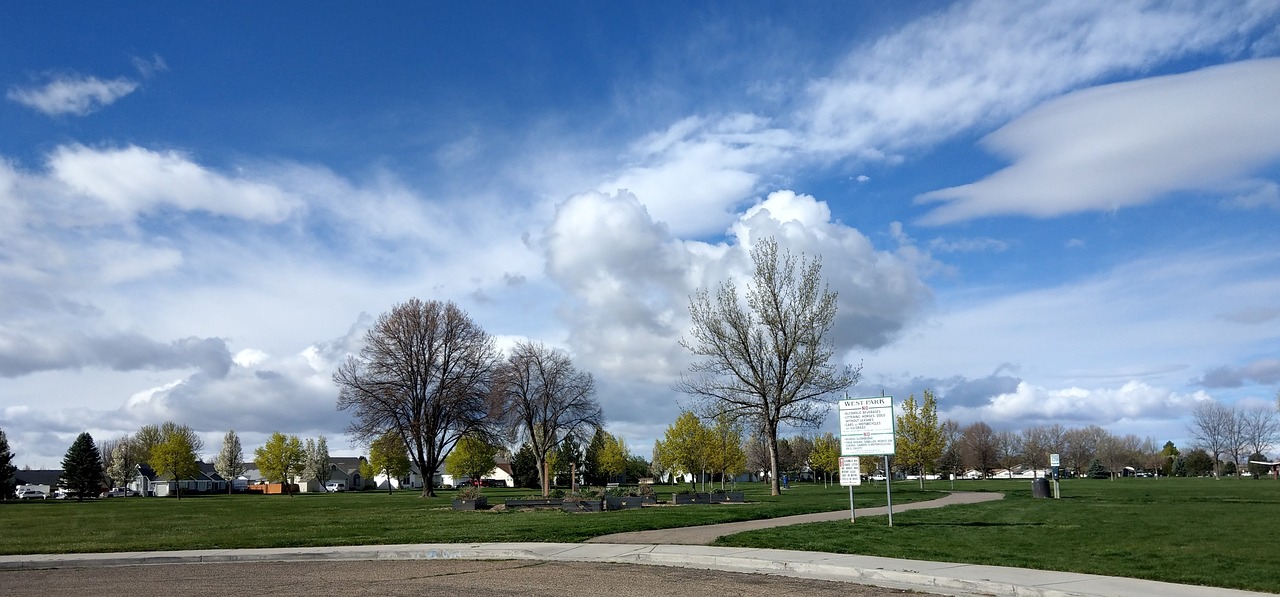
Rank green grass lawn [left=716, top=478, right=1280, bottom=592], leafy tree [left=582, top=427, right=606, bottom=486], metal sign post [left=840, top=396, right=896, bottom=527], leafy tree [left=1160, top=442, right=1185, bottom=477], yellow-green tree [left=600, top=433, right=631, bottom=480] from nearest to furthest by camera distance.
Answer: green grass lawn [left=716, top=478, right=1280, bottom=592] < metal sign post [left=840, top=396, right=896, bottom=527] < yellow-green tree [left=600, top=433, right=631, bottom=480] < leafy tree [left=582, top=427, right=606, bottom=486] < leafy tree [left=1160, top=442, right=1185, bottom=477]

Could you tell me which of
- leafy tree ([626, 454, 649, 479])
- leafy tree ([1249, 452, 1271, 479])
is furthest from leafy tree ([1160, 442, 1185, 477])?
leafy tree ([626, 454, 649, 479])

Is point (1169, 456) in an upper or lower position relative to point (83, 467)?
lower

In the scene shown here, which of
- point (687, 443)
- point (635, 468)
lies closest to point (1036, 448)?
point (635, 468)

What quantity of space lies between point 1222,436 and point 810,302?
400 ft

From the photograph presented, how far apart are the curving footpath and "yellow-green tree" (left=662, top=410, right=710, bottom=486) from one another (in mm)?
39984

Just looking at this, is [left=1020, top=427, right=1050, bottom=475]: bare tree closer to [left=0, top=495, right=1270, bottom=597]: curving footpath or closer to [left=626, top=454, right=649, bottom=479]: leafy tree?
[left=626, top=454, right=649, bottom=479]: leafy tree

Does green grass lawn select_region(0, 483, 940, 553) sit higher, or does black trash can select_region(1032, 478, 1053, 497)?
green grass lawn select_region(0, 483, 940, 553)

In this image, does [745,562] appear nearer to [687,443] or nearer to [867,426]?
[867,426]

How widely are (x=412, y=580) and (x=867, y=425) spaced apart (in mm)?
13260

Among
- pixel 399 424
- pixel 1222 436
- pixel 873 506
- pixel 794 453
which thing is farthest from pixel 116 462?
pixel 1222 436

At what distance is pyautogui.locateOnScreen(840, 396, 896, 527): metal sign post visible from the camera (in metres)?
22.4

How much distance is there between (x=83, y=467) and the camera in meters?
82.8

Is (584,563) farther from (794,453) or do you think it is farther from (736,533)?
(794,453)

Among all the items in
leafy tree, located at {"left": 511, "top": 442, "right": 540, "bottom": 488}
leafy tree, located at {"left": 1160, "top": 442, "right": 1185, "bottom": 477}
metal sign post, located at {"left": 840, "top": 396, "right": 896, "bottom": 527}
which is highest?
metal sign post, located at {"left": 840, "top": 396, "right": 896, "bottom": 527}
